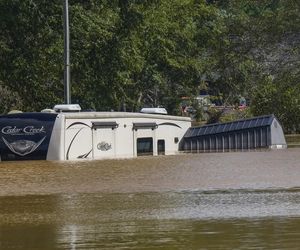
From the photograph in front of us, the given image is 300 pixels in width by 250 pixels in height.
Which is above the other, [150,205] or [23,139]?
[23,139]

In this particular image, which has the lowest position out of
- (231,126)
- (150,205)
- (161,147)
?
(150,205)

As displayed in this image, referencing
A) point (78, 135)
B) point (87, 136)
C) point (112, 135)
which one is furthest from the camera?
point (112, 135)

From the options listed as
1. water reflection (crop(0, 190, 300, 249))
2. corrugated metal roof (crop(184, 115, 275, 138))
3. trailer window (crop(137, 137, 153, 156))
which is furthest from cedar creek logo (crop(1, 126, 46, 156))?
water reflection (crop(0, 190, 300, 249))

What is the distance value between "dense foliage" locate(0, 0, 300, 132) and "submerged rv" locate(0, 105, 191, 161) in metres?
5.29

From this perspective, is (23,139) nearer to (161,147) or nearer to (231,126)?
(161,147)

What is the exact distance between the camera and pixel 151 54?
43.4 metres

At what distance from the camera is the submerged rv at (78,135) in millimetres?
23719

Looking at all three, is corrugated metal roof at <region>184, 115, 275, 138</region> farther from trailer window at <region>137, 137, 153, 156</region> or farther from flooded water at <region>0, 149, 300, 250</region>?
flooded water at <region>0, 149, 300, 250</region>

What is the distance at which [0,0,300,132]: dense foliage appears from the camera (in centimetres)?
3225

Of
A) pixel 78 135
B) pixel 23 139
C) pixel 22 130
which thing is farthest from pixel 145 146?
pixel 22 130

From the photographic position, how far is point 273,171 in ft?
64.7

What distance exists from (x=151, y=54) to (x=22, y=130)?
20301 millimetres

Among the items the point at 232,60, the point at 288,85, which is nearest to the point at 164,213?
the point at 288,85

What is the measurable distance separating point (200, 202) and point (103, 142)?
40.8ft
